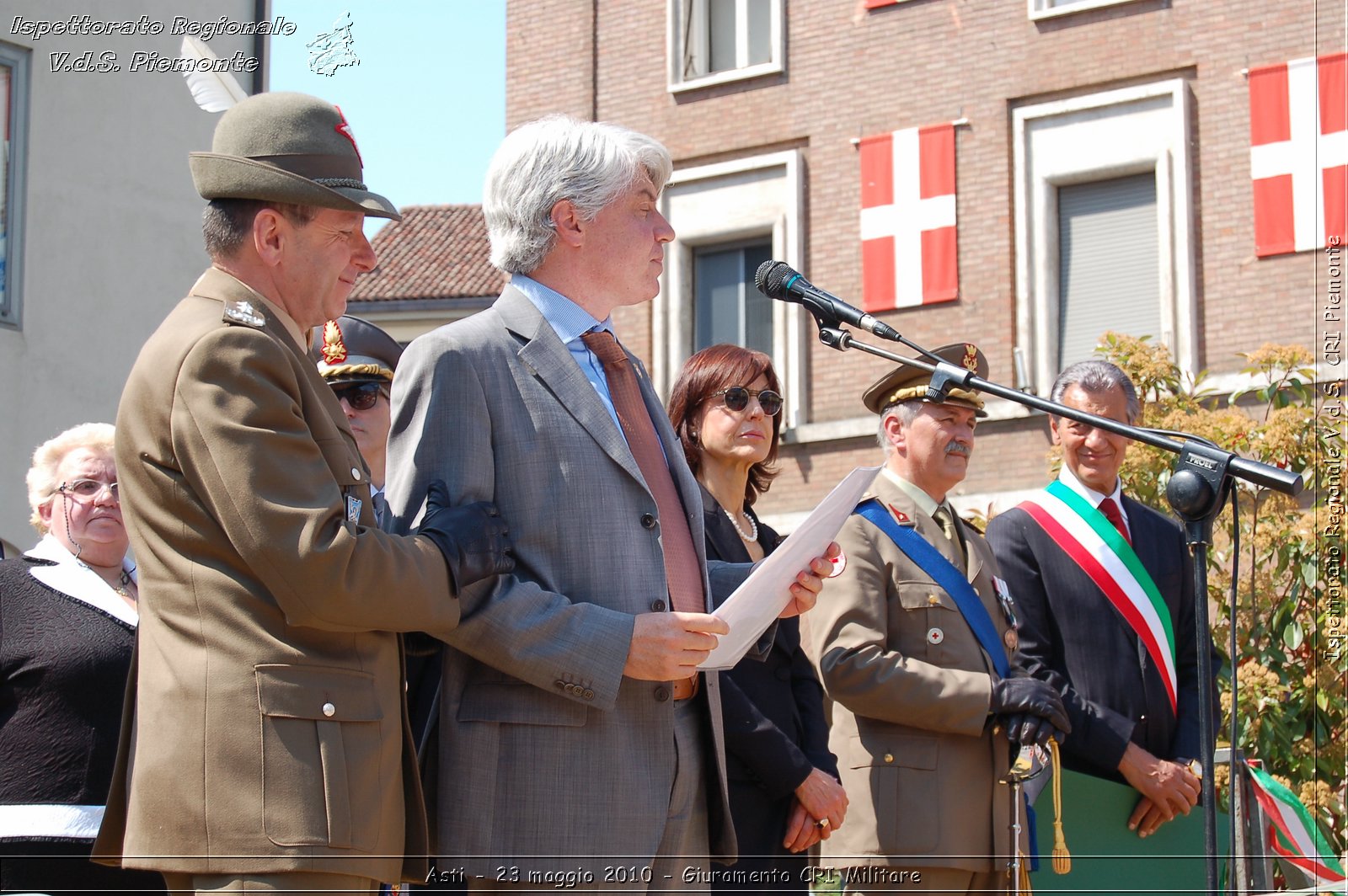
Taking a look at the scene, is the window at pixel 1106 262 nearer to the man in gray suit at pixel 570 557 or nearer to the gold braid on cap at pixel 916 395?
the gold braid on cap at pixel 916 395

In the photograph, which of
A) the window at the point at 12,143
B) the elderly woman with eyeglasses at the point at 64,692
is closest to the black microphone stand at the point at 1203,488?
the elderly woman with eyeglasses at the point at 64,692

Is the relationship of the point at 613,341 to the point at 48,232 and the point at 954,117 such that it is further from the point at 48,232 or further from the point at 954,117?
the point at 954,117

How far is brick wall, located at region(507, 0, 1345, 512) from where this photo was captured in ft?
53.3

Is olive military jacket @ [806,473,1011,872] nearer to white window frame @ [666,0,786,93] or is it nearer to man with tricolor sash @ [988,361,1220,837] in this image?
man with tricolor sash @ [988,361,1220,837]

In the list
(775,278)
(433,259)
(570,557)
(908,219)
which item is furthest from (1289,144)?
(433,259)

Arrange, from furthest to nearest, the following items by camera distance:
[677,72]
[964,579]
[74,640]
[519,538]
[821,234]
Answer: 1. [677,72]
2. [821,234]
3. [964,579]
4. [74,640]
5. [519,538]

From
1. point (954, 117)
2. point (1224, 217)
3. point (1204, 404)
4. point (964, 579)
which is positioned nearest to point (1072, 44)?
point (954, 117)

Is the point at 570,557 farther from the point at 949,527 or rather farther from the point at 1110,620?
the point at 1110,620

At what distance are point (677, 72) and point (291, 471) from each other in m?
17.7

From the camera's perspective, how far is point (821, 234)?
18.8 metres

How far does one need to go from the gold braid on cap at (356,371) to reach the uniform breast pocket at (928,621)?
74.6 inches

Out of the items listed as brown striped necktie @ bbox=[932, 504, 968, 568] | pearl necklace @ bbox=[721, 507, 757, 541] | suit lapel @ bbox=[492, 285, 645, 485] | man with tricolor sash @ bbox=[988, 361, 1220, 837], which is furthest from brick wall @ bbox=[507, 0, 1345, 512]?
suit lapel @ bbox=[492, 285, 645, 485]

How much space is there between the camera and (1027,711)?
17.1 feet

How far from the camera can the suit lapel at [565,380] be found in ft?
12.0
